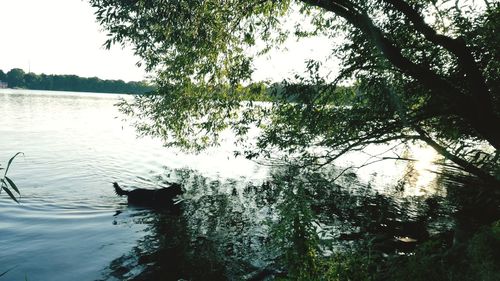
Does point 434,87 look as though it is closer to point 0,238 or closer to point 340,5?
point 340,5

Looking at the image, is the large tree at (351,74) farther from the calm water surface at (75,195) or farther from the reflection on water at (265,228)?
the calm water surface at (75,195)

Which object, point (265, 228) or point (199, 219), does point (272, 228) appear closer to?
point (265, 228)

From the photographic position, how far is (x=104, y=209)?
21516 mm

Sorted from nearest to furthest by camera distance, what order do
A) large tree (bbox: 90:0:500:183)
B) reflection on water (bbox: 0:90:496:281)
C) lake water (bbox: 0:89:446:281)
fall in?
large tree (bbox: 90:0:500:183), reflection on water (bbox: 0:90:496:281), lake water (bbox: 0:89:446:281)

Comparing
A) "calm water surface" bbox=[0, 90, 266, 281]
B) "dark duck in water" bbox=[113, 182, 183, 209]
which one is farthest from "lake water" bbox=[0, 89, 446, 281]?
"dark duck in water" bbox=[113, 182, 183, 209]

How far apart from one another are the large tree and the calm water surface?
5174mm

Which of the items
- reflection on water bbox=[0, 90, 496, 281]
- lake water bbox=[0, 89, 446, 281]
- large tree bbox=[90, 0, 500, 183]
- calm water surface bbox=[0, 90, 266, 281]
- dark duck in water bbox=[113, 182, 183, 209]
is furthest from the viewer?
dark duck in water bbox=[113, 182, 183, 209]

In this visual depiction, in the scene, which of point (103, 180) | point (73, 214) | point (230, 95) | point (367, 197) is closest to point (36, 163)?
point (103, 180)

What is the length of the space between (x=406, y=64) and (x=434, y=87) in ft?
2.55

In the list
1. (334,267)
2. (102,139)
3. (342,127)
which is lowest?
(102,139)

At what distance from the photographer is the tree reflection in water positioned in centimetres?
834

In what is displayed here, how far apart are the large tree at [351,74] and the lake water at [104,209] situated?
4.97 m

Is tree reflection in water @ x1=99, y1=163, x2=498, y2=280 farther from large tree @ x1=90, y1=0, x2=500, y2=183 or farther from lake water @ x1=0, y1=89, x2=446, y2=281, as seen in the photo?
large tree @ x1=90, y1=0, x2=500, y2=183

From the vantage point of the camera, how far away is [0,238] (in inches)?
639
